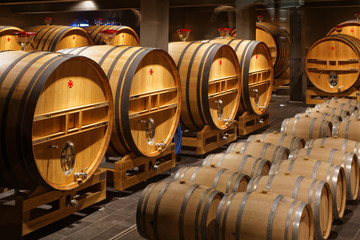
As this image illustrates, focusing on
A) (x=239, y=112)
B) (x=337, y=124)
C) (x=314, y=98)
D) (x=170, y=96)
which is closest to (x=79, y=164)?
(x=170, y=96)

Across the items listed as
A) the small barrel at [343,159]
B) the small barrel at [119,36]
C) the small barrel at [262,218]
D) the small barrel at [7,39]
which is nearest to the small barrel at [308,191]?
the small barrel at [262,218]

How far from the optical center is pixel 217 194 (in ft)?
12.3

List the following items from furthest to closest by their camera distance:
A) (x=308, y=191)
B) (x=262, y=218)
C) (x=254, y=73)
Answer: (x=254, y=73), (x=308, y=191), (x=262, y=218)

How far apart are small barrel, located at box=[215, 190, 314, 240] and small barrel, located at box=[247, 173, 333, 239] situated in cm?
43

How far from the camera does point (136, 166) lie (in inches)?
222

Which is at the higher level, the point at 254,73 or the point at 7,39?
the point at 7,39

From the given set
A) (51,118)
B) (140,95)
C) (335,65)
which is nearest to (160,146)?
(140,95)

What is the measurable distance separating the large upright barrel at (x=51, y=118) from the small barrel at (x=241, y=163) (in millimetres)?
1119

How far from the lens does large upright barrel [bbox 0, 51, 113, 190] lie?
3.90m

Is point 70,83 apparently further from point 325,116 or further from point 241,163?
point 325,116

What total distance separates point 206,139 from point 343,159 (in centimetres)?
296

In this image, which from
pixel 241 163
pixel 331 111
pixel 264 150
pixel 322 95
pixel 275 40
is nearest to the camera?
pixel 241 163

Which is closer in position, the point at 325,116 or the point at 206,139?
the point at 325,116

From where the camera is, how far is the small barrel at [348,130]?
21.5 feet
